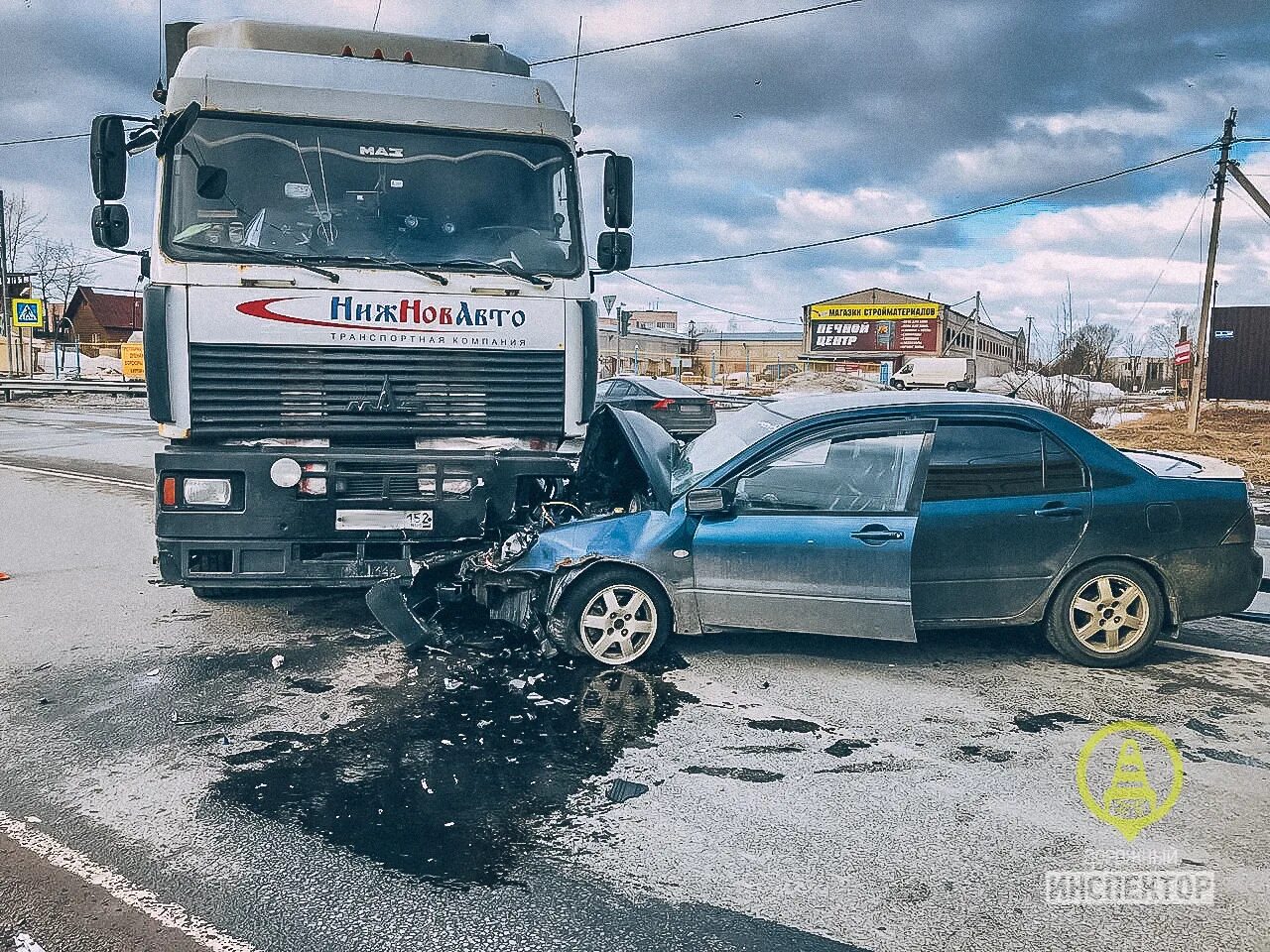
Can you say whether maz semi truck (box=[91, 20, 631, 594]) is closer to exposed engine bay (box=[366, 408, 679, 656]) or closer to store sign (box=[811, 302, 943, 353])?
exposed engine bay (box=[366, 408, 679, 656])

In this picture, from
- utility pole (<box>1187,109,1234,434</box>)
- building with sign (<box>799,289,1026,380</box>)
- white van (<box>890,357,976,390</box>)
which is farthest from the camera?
building with sign (<box>799,289,1026,380</box>)

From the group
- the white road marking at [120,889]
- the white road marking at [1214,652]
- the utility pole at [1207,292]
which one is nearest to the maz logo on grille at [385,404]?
the white road marking at [120,889]

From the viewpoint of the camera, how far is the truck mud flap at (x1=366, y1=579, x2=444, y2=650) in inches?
217

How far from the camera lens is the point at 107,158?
5.89 meters

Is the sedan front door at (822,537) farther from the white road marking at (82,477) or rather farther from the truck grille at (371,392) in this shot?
the white road marking at (82,477)

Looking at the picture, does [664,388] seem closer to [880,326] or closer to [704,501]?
[704,501]

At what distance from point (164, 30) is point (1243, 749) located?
8.10m

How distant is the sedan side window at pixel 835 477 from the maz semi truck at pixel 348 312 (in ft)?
→ 4.27

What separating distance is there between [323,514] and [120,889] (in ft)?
9.39

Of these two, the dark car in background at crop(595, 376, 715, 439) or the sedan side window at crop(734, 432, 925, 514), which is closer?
the sedan side window at crop(734, 432, 925, 514)

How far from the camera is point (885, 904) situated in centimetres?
304

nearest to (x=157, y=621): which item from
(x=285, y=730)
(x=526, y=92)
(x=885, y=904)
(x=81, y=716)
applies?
(x=81, y=716)

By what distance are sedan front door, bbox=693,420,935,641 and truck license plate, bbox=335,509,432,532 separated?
66.5 inches

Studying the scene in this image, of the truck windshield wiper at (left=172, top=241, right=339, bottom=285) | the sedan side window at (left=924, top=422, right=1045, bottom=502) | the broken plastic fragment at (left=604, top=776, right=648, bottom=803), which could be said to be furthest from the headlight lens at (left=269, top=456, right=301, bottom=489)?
the sedan side window at (left=924, top=422, right=1045, bottom=502)
